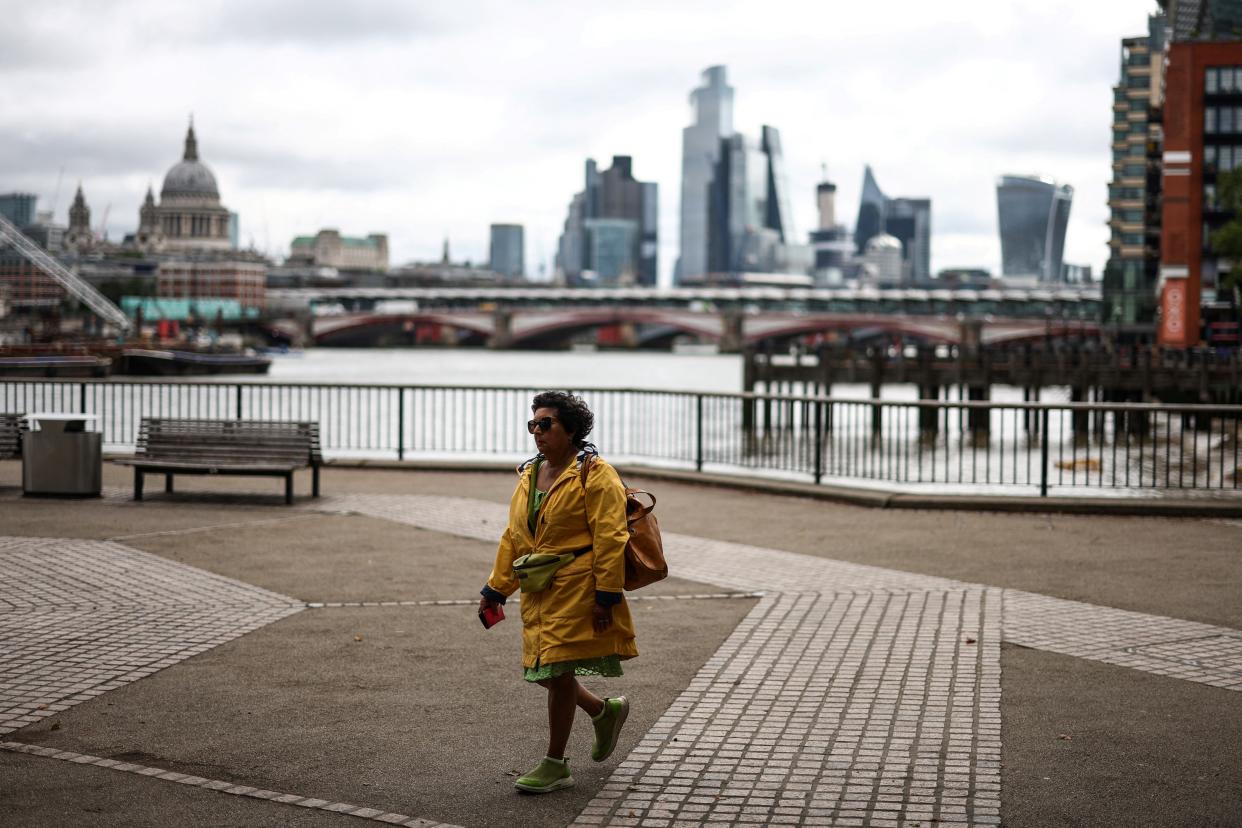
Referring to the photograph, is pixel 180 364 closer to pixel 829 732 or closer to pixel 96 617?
pixel 96 617

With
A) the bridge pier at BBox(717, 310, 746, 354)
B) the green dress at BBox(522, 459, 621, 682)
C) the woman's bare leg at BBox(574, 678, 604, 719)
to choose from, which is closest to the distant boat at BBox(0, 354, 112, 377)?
the woman's bare leg at BBox(574, 678, 604, 719)

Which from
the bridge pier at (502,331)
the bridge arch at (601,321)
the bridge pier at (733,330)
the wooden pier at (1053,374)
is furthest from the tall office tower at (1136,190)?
the bridge pier at (502,331)

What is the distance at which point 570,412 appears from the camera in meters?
5.66

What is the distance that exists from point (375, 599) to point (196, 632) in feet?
4.40

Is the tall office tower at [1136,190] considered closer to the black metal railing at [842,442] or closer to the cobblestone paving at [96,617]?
the black metal railing at [842,442]

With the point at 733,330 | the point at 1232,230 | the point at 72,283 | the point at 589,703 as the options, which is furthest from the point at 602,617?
the point at 72,283

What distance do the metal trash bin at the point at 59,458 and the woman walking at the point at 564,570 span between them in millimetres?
9336

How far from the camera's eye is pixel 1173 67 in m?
73.1

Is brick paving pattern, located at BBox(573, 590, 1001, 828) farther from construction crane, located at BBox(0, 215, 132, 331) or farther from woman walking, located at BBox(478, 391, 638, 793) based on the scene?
construction crane, located at BBox(0, 215, 132, 331)

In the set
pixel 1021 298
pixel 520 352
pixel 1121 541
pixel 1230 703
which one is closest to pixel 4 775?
pixel 1230 703

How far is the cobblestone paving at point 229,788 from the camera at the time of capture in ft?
17.5

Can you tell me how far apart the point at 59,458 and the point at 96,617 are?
593 cm

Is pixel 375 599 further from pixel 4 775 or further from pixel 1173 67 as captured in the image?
pixel 1173 67

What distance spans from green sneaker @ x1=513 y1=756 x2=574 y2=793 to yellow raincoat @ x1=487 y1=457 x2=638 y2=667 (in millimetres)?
390
